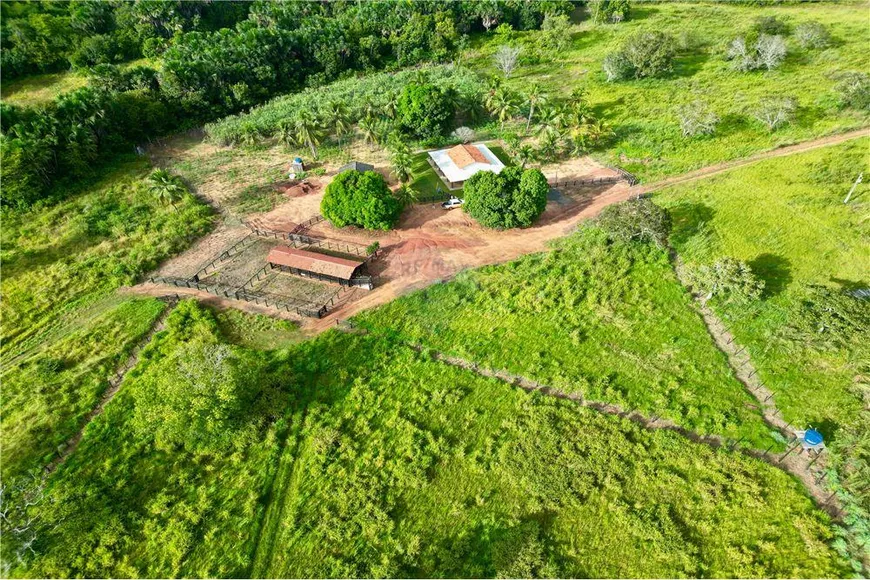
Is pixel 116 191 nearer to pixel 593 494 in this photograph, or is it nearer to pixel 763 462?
pixel 593 494

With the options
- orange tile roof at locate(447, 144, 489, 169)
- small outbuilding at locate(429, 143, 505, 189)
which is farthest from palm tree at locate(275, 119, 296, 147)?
orange tile roof at locate(447, 144, 489, 169)

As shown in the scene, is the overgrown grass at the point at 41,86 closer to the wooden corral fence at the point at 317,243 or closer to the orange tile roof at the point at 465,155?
the wooden corral fence at the point at 317,243

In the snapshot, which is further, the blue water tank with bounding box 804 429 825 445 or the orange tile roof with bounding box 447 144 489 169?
the orange tile roof with bounding box 447 144 489 169

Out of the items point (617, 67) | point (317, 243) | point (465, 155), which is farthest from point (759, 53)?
point (317, 243)

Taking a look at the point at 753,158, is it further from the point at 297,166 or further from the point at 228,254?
the point at 228,254

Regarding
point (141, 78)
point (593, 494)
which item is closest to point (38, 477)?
point (593, 494)

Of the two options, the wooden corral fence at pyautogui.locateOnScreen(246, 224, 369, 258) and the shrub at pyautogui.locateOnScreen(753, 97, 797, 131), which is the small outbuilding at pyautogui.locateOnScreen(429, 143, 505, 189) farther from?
the shrub at pyautogui.locateOnScreen(753, 97, 797, 131)

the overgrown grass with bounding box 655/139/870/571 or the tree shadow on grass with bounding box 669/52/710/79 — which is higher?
the tree shadow on grass with bounding box 669/52/710/79
